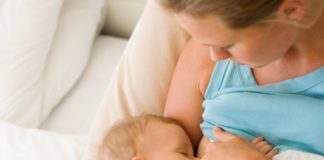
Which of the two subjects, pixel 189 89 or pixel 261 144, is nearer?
pixel 261 144

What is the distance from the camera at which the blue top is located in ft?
2.99

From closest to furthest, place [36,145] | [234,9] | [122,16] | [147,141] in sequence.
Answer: [234,9] < [147,141] < [36,145] < [122,16]

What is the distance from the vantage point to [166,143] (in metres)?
1.03

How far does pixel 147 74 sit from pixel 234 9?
0.54 m

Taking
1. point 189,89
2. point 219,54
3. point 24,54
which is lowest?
point 24,54

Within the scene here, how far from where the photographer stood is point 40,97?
4.90 ft

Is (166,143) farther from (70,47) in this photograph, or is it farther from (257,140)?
(70,47)

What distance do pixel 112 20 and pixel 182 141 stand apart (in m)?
0.85

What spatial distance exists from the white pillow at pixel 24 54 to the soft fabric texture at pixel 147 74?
32 centimetres

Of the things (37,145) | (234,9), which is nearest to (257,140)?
(234,9)

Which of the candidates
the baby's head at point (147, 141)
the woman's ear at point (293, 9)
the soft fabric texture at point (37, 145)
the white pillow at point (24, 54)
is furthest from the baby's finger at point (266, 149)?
the white pillow at point (24, 54)

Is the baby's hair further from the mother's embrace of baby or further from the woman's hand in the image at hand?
the woman's hand

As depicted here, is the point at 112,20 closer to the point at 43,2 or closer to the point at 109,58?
the point at 109,58

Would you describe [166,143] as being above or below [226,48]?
below
